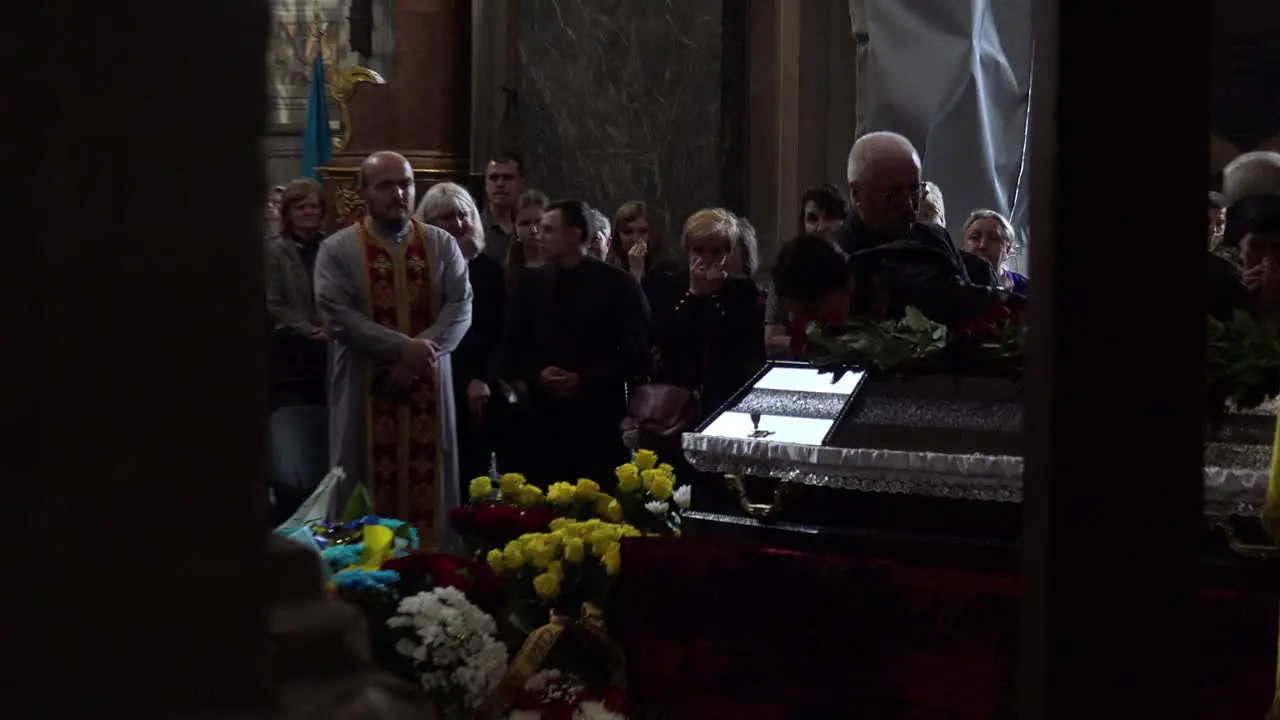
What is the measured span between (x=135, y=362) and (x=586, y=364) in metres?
6.21

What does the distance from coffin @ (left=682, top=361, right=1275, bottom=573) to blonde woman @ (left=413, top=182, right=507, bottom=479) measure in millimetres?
3340

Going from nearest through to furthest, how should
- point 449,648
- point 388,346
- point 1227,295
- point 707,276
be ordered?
point 449,648, point 1227,295, point 707,276, point 388,346

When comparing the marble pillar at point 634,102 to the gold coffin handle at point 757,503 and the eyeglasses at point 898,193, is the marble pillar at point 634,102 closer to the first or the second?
the eyeglasses at point 898,193

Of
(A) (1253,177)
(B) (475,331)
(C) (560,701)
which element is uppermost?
(A) (1253,177)

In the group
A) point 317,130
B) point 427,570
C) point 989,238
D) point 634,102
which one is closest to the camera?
point 427,570

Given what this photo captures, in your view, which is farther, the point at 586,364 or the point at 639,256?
the point at 639,256

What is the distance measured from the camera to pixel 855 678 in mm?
3623

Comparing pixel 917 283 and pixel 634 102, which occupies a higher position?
pixel 634 102

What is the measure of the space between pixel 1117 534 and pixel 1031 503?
0.22ft

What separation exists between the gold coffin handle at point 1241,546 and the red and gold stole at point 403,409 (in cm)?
408

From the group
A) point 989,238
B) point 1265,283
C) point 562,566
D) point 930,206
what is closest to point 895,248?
point 1265,283

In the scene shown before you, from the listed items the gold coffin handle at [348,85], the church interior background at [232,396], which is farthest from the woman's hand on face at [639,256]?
the church interior background at [232,396]

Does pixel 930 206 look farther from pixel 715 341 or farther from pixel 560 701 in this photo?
pixel 560 701

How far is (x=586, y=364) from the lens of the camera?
6906 millimetres
